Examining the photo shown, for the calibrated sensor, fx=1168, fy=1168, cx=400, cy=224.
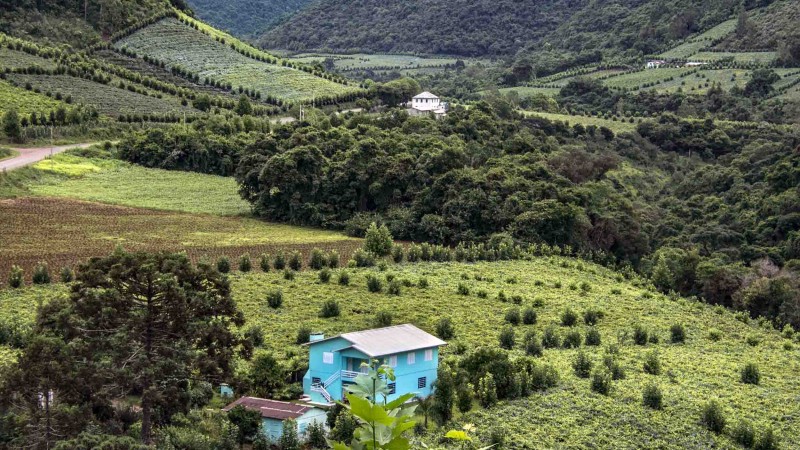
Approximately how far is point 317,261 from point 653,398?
18902mm

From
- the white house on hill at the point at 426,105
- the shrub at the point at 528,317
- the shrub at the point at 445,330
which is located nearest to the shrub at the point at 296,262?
the shrub at the point at 528,317

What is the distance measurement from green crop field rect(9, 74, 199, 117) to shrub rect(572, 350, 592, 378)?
182ft

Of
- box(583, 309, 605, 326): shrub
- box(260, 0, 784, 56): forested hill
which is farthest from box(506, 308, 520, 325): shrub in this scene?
box(260, 0, 784, 56): forested hill

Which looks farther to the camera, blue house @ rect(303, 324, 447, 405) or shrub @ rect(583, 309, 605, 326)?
shrub @ rect(583, 309, 605, 326)

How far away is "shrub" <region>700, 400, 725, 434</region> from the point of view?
32031mm

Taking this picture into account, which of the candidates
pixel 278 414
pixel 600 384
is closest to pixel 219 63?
pixel 600 384

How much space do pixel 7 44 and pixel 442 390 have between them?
6943 cm

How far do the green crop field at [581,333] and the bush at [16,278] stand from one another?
629 millimetres

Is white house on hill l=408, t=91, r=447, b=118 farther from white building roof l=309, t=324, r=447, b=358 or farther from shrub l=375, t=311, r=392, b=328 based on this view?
white building roof l=309, t=324, r=447, b=358

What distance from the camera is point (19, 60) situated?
8694cm

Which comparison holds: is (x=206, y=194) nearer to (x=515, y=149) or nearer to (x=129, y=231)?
(x=129, y=231)

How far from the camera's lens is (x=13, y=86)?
267ft

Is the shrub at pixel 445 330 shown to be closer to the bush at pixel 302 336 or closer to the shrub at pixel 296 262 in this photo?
the bush at pixel 302 336

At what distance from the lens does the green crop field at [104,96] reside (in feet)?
275
